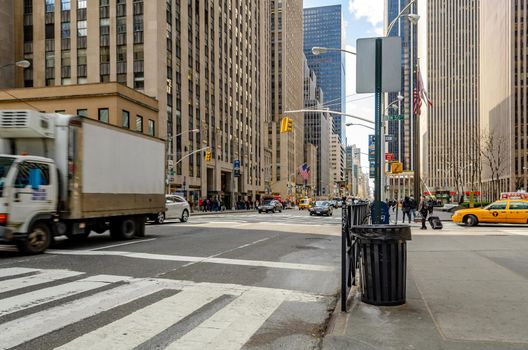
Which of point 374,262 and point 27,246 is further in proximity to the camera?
point 27,246

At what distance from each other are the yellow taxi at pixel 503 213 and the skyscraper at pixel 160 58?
26.9 m

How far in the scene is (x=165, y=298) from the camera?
6930 mm

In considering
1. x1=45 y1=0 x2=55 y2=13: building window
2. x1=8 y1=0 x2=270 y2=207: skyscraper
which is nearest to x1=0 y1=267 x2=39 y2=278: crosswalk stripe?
x1=8 y1=0 x2=270 y2=207: skyscraper

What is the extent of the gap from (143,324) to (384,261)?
311cm

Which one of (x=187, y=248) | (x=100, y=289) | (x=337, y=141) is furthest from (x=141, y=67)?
(x=337, y=141)

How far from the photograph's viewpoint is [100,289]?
7.45 metres

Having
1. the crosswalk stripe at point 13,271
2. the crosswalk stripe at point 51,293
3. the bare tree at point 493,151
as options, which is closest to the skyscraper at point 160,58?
the crosswalk stripe at point 13,271

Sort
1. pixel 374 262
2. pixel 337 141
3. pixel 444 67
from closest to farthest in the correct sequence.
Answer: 1. pixel 374 262
2. pixel 444 67
3. pixel 337 141

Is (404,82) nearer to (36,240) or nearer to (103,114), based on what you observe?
(103,114)

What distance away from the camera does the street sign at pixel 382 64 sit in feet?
23.4

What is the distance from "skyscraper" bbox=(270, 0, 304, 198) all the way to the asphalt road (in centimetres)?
10667

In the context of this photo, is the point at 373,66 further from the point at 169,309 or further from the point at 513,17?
the point at 513,17

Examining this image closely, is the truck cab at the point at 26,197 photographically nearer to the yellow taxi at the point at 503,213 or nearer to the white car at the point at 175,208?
the white car at the point at 175,208

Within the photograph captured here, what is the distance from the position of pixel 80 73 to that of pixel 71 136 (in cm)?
4237
